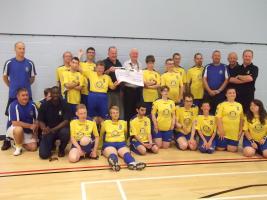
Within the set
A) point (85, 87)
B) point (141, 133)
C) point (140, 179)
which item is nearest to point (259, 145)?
point (141, 133)

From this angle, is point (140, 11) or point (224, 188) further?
point (140, 11)

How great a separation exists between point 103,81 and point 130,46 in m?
1.45

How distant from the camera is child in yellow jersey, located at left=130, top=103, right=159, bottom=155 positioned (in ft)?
19.1

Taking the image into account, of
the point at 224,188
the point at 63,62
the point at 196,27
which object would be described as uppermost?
the point at 196,27

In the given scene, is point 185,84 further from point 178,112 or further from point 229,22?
point 229,22

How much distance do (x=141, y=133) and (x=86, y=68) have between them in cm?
186

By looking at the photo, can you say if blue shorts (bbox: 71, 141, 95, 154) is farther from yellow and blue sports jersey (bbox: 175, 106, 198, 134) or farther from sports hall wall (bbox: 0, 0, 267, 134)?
sports hall wall (bbox: 0, 0, 267, 134)

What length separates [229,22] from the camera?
7.84 m

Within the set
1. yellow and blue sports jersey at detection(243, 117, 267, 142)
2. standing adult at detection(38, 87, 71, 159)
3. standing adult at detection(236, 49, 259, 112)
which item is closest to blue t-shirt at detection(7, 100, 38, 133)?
standing adult at detection(38, 87, 71, 159)

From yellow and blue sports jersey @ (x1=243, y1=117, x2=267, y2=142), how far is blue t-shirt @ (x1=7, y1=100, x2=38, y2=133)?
4.01m

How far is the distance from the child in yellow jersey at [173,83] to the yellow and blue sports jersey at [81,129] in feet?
6.56

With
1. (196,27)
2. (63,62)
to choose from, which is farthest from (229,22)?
(63,62)

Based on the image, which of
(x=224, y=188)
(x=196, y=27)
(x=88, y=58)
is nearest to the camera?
(x=224, y=188)

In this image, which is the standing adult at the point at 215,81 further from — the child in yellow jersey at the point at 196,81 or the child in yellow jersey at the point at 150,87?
the child in yellow jersey at the point at 150,87
